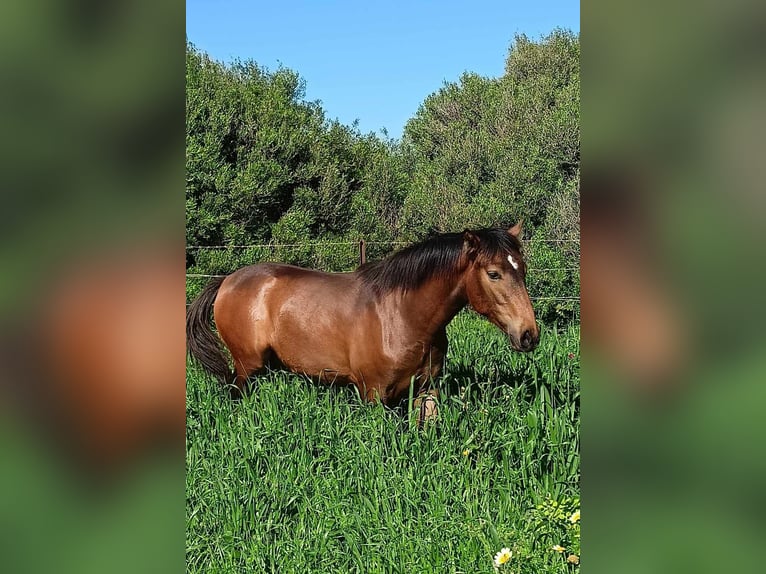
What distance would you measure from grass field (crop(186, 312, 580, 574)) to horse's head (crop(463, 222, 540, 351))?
367mm

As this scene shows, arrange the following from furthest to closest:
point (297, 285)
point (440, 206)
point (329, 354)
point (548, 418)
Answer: point (440, 206)
point (297, 285)
point (329, 354)
point (548, 418)

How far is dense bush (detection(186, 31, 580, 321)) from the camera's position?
1977 centimetres

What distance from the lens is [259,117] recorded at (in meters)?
23.4

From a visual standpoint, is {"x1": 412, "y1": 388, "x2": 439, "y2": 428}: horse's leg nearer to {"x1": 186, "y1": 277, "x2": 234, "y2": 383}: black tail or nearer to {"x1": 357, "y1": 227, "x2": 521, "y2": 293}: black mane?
{"x1": 357, "y1": 227, "x2": 521, "y2": 293}: black mane

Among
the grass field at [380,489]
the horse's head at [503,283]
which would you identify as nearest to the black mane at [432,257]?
the horse's head at [503,283]

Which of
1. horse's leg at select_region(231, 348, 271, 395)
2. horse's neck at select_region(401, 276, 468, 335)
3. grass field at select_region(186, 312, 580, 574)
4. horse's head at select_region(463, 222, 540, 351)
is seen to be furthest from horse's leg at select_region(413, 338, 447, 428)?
horse's leg at select_region(231, 348, 271, 395)

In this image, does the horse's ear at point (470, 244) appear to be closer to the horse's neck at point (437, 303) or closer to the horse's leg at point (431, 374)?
the horse's neck at point (437, 303)

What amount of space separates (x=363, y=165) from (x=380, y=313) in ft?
76.1

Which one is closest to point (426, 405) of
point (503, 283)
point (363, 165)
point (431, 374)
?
point (431, 374)

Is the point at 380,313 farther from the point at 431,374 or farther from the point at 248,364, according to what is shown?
the point at 248,364

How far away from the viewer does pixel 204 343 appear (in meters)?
5.50
